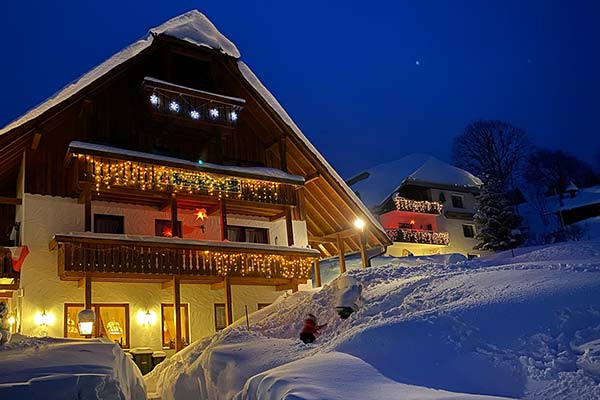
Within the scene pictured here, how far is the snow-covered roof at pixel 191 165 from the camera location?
17.5m

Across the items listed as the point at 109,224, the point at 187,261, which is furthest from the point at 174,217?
the point at 109,224

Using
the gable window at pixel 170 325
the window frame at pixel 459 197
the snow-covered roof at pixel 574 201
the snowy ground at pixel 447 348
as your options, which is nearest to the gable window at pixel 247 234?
the gable window at pixel 170 325

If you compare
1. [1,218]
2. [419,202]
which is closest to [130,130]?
[1,218]

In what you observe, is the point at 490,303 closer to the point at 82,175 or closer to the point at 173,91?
the point at 82,175

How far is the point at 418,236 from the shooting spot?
38.2 metres

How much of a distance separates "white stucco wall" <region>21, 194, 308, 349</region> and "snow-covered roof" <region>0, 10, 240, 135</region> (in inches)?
104

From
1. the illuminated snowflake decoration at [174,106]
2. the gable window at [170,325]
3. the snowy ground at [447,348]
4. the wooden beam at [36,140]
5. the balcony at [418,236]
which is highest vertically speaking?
the illuminated snowflake decoration at [174,106]

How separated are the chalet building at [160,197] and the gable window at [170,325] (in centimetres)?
4

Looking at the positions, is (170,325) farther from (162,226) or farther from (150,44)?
(150,44)

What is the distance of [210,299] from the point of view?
20984 millimetres

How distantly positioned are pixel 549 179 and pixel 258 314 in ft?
147

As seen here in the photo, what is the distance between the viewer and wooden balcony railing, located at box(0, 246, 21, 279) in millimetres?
16859

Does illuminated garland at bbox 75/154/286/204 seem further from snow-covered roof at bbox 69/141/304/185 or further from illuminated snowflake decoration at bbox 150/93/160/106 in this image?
illuminated snowflake decoration at bbox 150/93/160/106

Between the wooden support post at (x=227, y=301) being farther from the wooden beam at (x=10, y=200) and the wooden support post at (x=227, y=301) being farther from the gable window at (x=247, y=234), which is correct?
the wooden beam at (x=10, y=200)
